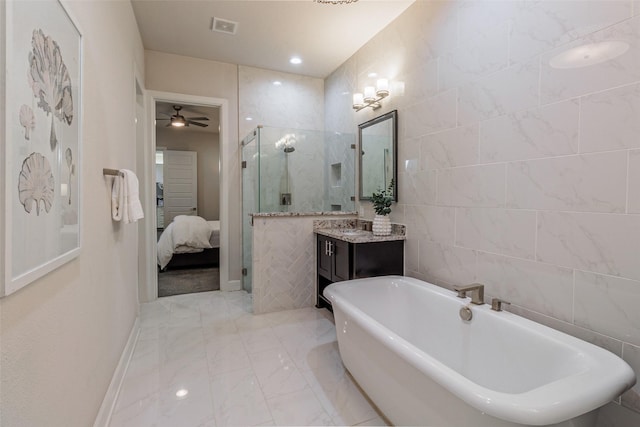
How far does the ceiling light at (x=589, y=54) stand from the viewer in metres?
1.36

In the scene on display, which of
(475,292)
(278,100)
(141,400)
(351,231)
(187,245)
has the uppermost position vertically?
(278,100)

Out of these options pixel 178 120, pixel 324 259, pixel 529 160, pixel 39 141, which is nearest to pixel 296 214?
pixel 324 259

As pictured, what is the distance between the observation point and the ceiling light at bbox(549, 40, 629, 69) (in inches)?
53.4

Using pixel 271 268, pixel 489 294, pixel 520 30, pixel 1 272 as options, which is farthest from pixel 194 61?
pixel 489 294

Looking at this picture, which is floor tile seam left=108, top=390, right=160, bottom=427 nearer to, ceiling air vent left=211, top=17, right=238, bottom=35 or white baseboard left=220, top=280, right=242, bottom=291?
white baseboard left=220, top=280, right=242, bottom=291

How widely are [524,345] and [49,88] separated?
217 cm

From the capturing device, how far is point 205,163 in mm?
6969

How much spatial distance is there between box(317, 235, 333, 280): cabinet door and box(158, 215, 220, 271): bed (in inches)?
92.7

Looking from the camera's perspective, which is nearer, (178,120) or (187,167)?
(178,120)

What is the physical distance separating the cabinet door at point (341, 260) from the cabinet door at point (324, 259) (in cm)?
11

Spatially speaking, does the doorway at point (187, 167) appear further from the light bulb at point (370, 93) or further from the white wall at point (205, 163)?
the light bulb at point (370, 93)

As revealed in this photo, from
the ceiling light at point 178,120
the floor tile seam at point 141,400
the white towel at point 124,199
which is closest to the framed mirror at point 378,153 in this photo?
the white towel at point 124,199

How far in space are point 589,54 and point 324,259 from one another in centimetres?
238

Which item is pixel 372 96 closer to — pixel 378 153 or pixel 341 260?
pixel 378 153
